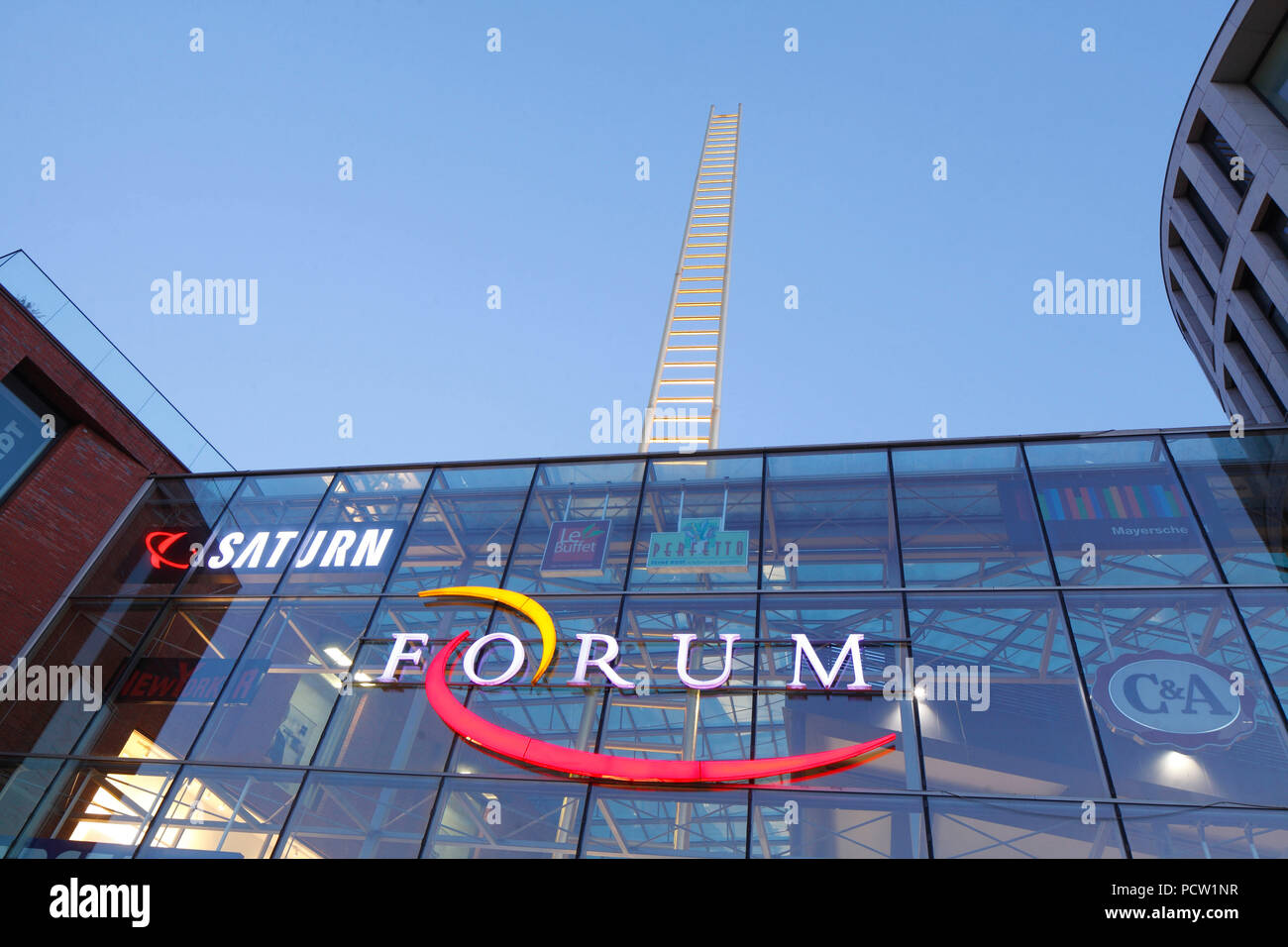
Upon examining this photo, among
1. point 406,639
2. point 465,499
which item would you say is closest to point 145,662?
point 406,639

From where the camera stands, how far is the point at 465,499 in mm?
21016

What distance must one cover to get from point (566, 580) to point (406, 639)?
365cm

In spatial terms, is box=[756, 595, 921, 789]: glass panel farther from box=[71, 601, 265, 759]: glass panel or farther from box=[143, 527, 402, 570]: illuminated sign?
box=[71, 601, 265, 759]: glass panel

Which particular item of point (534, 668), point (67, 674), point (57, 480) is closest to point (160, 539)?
point (57, 480)

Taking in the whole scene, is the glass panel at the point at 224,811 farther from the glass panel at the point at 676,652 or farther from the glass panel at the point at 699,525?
the glass panel at the point at 699,525

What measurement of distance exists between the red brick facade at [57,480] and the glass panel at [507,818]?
10112 millimetres

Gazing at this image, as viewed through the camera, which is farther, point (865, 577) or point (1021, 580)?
point (865, 577)

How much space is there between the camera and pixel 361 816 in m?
25.3

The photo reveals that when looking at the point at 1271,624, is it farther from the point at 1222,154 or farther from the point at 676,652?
the point at 1222,154

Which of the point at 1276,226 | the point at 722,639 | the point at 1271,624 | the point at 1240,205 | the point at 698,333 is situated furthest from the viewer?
the point at 698,333

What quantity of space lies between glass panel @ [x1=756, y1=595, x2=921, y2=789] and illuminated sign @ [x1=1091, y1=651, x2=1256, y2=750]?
3326 mm

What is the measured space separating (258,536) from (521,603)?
7451 millimetres

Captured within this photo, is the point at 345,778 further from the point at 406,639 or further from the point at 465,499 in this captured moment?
the point at 465,499

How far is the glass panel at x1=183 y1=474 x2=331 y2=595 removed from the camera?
20.1m
